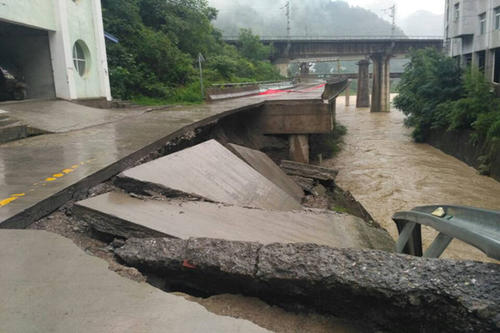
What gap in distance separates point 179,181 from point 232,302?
2.28 metres

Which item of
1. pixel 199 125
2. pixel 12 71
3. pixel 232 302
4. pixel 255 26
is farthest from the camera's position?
pixel 255 26

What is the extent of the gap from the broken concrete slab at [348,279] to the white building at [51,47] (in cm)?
1288

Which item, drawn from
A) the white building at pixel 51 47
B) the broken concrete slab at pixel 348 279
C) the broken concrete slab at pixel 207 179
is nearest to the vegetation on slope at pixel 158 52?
the white building at pixel 51 47

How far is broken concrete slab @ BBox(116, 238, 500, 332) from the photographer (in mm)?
2223

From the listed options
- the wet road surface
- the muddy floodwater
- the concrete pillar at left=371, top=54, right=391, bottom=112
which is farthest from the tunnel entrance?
the concrete pillar at left=371, top=54, right=391, bottom=112

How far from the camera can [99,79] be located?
17.2 meters

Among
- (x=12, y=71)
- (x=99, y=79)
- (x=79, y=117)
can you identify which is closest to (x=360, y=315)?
(x=79, y=117)

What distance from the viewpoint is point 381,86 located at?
195 feet

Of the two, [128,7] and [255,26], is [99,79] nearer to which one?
[128,7]

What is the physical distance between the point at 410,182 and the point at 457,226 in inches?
572

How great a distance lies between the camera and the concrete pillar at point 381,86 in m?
58.1

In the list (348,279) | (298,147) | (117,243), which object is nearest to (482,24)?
(298,147)

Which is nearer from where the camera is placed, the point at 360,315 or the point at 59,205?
the point at 360,315

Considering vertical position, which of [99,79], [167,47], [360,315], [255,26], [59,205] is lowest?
[360,315]
